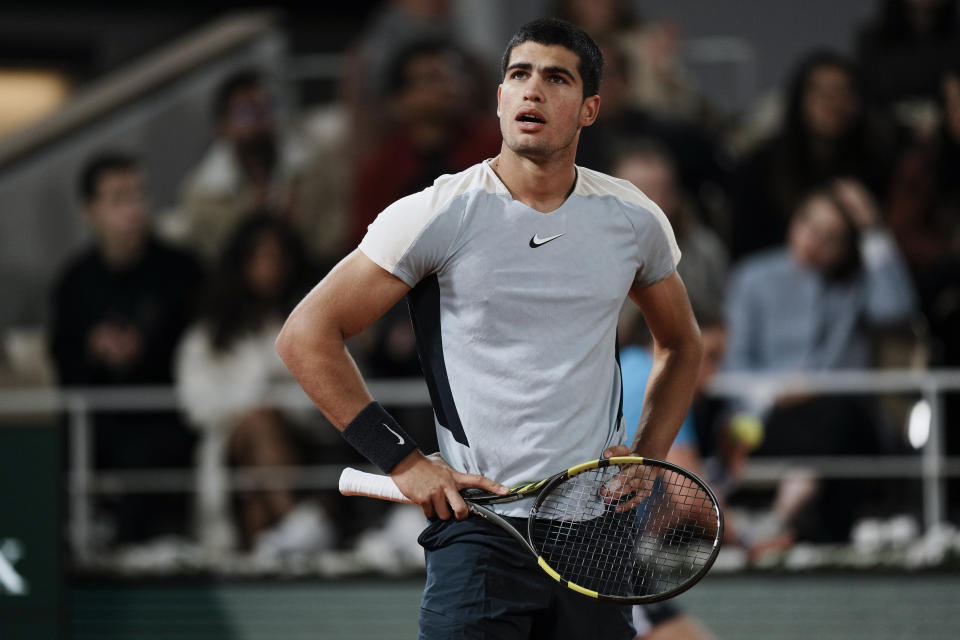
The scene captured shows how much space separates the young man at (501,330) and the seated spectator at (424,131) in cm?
465

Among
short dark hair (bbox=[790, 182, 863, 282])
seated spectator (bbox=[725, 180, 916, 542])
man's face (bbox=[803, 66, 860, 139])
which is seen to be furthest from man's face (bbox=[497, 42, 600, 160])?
man's face (bbox=[803, 66, 860, 139])

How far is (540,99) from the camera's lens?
3.00 metres

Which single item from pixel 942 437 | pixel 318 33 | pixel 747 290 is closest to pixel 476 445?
pixel 747 290

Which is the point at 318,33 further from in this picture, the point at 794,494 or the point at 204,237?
the point at 794,494

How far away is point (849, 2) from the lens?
945 centimetres

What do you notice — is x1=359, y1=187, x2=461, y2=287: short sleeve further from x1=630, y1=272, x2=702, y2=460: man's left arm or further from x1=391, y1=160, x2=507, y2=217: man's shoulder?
x1=630, y1=272, x2=702, y2=460: man's left arm

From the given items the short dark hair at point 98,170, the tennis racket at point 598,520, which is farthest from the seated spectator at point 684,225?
the tennis racket at point 598,520

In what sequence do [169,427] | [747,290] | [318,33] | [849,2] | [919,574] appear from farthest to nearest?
[318,33]
[849,2]
[169,427]
[747,290]
[919,574]

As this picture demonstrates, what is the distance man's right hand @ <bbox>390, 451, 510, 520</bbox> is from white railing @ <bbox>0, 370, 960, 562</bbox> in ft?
13.3

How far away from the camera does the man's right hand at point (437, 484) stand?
3020 mm

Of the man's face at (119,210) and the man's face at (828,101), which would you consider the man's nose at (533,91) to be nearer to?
the man's face at (828,101)

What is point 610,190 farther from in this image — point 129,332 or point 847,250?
point 129,332

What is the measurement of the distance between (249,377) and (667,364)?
4674 millimetres

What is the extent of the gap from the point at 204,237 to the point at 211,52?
1758mm
